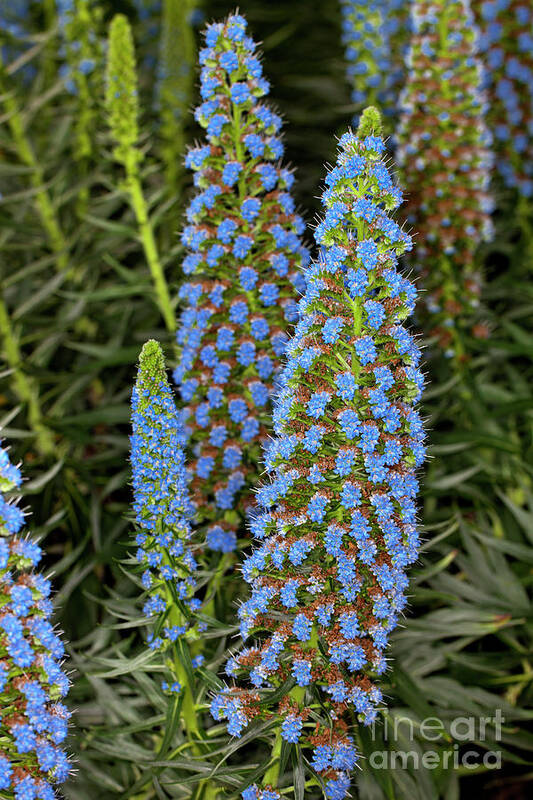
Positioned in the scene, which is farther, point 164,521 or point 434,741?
point 434,741

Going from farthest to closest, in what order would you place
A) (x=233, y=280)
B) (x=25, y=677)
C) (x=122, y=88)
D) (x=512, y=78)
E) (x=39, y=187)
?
(x=512, y=78) < (x=39, y=187) < (x=122, y=88) < (x=233, y=280) < (x=25, y=677)

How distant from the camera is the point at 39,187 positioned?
2.82 m

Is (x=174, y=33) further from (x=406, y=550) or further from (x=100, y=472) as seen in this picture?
(x=406, y=550)

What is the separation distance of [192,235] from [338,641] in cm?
95

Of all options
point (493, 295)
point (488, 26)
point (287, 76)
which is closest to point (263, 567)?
point (493, 295)

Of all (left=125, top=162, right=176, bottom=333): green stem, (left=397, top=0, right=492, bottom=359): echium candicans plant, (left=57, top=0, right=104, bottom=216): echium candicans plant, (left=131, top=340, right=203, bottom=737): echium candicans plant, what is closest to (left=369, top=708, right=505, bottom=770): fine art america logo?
(left=131, top=340, right=203, bottom=737): echium candicans plant

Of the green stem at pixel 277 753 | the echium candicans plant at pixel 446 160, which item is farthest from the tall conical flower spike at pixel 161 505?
the echium candicans plant at pixel 446 160

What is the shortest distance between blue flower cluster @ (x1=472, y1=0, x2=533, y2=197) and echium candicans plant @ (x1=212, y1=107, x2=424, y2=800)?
6.14 ft

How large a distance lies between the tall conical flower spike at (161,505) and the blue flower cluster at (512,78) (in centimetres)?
216

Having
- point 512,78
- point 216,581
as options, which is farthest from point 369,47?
point 216,581

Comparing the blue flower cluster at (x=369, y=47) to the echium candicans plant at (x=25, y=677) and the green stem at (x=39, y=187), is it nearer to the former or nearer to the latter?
the green stem at (x=39, y=187)

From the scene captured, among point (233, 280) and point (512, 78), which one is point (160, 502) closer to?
point (233, 280)

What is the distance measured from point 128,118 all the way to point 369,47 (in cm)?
101

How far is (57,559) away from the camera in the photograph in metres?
2.70
